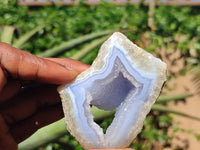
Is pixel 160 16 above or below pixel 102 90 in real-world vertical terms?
below

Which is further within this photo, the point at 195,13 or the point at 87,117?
the point at 195,13

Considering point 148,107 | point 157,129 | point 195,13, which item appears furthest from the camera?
point 195,13

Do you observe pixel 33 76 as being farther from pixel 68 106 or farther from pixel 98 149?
pixel 98 149

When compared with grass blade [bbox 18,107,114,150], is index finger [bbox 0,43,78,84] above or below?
above

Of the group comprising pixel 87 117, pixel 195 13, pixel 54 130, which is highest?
pixel 87 117

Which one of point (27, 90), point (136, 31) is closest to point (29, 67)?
point (27, 90)

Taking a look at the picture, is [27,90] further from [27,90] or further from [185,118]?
[185,118]

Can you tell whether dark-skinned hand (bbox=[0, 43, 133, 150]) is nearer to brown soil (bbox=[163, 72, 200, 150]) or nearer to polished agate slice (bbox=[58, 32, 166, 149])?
polished agate slice (bbox=[58, 32, 166, 149])

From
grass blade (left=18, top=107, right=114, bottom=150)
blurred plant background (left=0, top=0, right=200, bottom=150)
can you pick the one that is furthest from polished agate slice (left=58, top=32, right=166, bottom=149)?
blurred plant background (left=0, top=0, right=200, bottom=150)

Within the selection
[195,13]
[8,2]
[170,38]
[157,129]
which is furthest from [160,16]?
[8,2]
